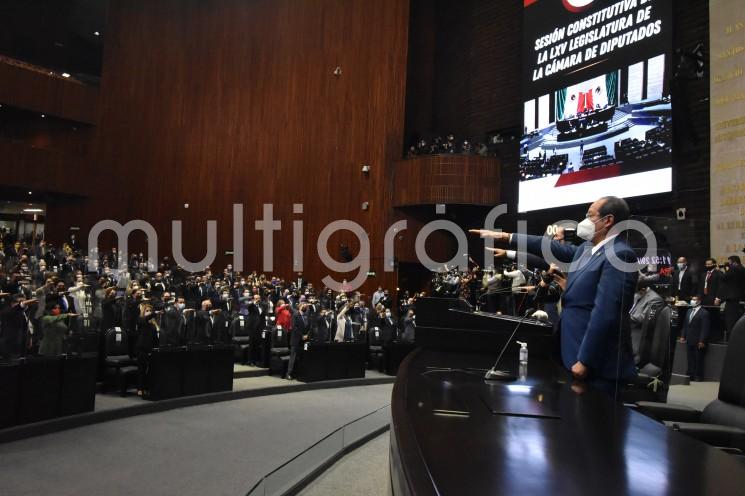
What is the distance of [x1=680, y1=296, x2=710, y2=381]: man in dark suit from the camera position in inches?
246

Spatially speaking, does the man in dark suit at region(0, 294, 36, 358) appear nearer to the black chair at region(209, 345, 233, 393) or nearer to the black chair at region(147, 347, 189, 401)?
the black chair at region(147, 347, 189, 401)

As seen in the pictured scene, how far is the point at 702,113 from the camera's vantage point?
10078 mm

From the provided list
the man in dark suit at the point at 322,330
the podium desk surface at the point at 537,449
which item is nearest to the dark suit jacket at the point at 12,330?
the man in dark suit at the point at 322,330

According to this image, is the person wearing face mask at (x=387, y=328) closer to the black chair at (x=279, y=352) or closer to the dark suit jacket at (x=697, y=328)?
the black chair at (x=279, y=352)

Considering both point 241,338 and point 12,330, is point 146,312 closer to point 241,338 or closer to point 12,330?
point 12,330

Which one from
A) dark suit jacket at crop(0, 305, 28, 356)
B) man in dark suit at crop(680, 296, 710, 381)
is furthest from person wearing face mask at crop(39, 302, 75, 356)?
man in dark suit at crop(680, 296, 710, 381)

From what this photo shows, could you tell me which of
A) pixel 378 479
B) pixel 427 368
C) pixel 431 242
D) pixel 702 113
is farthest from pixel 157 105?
pixel 427 368

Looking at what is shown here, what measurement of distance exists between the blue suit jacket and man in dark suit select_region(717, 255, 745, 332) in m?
5.03

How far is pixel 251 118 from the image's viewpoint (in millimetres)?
19797

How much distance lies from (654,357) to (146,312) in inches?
227

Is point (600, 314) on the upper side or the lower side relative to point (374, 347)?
upper

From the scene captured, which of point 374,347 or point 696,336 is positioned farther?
point 374,347

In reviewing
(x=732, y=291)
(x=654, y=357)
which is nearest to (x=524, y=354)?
(x=654, y=357)

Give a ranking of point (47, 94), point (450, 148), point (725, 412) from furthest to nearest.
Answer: point (47, 94) < point (450, 148) < point (725, 412)
